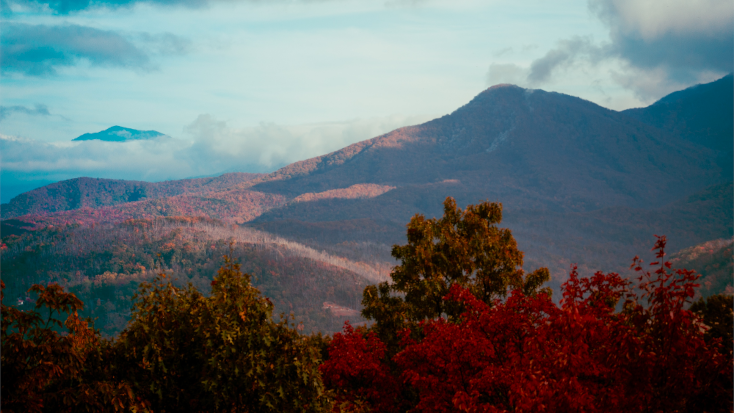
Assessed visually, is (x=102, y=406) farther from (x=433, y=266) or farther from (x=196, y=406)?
(x=433, y=266)

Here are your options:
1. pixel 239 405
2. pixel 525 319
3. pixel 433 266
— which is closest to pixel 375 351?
pixel 433 266

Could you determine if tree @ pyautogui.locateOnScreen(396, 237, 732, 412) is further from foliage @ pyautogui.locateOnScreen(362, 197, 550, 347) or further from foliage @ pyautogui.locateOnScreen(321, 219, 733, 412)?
foliage @ pyautogui.locateOnScreen(362, 197, 550, 347)

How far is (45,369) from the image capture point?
9.35 m

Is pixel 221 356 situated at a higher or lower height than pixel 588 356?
higher

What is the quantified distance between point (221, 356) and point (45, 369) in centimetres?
351


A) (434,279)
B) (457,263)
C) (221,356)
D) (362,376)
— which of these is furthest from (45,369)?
(457,263)

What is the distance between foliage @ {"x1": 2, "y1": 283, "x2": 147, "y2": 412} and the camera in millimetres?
9125

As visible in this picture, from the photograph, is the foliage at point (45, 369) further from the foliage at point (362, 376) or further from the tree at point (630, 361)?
the foliage at point (362, 376)

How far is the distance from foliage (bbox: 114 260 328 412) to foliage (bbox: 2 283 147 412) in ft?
3.85

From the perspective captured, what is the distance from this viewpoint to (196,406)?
39.0 ft

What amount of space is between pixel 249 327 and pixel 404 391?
11377 mm

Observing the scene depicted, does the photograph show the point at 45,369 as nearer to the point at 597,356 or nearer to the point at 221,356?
the point at 221,356

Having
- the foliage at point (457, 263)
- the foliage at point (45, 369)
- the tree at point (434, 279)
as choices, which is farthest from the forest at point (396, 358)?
the foliage at point (457, 263)

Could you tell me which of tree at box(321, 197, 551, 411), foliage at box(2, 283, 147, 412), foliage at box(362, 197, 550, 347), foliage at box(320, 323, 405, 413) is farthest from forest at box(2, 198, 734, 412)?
foliage at box(362, 197, 550, 347)
